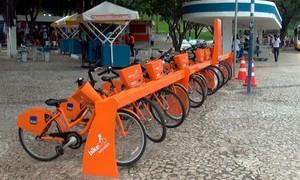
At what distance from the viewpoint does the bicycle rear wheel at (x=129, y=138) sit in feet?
19.8

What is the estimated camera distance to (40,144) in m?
6.56

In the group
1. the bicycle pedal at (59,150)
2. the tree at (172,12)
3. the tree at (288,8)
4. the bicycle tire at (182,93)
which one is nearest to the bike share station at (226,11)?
the tree at (172,12)

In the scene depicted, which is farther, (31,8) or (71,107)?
(31,8)

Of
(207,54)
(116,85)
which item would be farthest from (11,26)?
(116,85)

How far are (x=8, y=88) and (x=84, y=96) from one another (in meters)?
7.58

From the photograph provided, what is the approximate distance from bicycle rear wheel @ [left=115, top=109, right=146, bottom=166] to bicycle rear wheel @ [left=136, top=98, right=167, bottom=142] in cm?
99

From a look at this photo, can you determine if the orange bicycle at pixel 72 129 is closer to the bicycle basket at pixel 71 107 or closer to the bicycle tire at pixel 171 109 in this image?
the bicycle basket at pixel 71 107

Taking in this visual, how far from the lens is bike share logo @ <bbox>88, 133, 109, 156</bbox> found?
18.2 ft

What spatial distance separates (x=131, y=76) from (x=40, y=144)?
5.30 ft

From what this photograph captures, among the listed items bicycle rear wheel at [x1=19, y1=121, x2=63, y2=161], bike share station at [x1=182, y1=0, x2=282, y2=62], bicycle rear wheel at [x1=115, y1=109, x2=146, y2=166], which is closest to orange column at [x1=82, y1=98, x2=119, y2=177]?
bicycle rear wheel at [x1=115, y1=109, x2=146, y2=166]

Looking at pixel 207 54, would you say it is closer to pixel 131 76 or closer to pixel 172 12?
pixel 131 76

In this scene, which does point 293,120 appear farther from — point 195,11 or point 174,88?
point 195,11

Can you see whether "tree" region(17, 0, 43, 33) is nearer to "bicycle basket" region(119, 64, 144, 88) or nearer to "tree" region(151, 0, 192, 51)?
"tree" region(151, 0, 192, 51)

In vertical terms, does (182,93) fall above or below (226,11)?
below
